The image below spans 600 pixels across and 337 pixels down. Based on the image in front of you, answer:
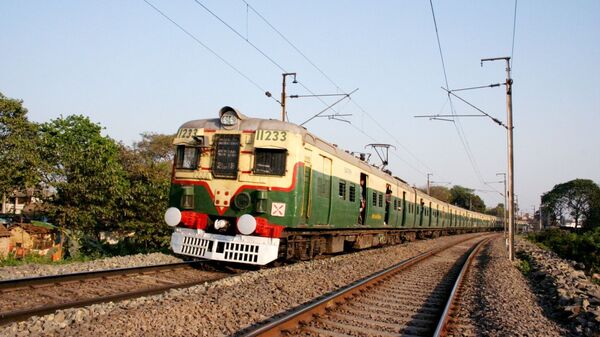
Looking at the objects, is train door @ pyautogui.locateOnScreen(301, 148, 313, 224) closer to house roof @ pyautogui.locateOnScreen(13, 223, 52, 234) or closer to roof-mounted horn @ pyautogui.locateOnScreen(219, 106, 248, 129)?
roof-mounted horn @ pyautogui.locateOnScreen(219, 106, 248, 129)

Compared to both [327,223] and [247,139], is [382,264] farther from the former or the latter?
[247,139]

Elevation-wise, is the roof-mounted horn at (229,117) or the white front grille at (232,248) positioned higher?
the roof-mounted horn at (229,117)

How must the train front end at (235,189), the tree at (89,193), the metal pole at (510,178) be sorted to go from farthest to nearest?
1. the tree at (89,193)
2. the metal pole at (510,178)
3. the train front end at (235,189)

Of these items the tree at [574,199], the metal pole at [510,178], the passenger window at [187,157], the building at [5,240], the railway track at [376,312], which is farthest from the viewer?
the tree at [574,199]

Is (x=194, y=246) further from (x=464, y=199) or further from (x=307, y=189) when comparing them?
(x=464, y=199)

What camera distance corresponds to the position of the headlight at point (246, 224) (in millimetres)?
10047

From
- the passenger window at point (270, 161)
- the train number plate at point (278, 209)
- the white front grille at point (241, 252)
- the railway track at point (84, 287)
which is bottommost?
the railway track at point (84, 287)

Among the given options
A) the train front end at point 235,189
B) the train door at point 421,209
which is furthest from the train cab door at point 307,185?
the train door at point 421,209

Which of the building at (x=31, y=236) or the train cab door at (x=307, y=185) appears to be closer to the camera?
the train cab door at (x=307, y=185)

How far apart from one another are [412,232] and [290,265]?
16178 millimetres

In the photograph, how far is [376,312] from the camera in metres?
7.20

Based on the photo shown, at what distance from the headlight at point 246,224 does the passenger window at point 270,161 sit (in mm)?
1069

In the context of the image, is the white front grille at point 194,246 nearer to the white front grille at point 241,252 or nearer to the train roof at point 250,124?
the white front grille at point 241,252

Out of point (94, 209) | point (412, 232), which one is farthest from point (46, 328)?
point (412, 232)
